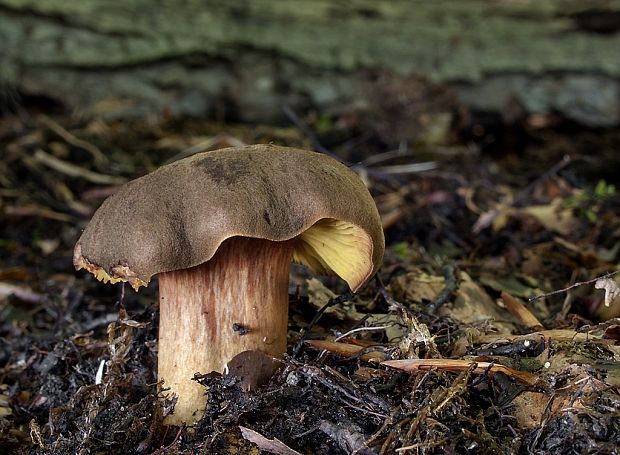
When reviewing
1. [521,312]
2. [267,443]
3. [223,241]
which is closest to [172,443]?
[267,443]

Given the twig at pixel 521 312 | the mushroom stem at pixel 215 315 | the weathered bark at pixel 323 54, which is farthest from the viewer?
the weathered bark at pixel 323 54

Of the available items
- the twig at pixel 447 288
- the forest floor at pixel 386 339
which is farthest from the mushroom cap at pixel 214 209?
the twig at pixel 447 288

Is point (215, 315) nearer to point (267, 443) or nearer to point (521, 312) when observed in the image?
point (267, 443)

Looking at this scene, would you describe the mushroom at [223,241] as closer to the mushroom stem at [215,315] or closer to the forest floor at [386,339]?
the mushroom stem at [215,315]

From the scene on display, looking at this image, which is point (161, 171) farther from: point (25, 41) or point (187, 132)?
point (25, 41)

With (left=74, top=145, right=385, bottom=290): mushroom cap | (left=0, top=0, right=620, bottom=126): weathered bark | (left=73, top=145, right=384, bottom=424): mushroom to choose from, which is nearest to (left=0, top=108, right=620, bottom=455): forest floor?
(left=73, top=145, right=384, bottom=424): mushroom
